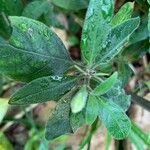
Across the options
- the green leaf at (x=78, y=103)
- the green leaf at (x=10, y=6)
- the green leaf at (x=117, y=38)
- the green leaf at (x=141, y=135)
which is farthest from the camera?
the green leaf at (x=141, y=135)

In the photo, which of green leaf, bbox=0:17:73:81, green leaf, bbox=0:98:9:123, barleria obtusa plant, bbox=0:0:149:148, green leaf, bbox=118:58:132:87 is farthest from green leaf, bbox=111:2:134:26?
green leaf, bbox=0:98:9:123

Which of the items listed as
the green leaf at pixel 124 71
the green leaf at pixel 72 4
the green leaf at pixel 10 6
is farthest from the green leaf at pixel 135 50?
the green leaf at pixel 10 6

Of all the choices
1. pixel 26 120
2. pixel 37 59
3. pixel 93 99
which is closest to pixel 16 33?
pixel 37 59

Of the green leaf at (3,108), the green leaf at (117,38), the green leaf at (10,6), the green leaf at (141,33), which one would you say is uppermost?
the green leaf at (117,38)

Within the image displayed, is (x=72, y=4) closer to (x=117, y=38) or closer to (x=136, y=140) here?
(x=117, y=38)

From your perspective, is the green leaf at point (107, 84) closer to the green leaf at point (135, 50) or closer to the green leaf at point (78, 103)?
the green leaf at point (78, 103)

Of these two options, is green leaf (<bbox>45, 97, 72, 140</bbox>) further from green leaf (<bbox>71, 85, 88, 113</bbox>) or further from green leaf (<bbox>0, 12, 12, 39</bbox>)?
green leaf (<bbox>0, 12, 12, 39</bbox>)

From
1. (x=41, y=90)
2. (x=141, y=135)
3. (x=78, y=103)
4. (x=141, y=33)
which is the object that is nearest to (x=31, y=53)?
(x=41, y=90)
